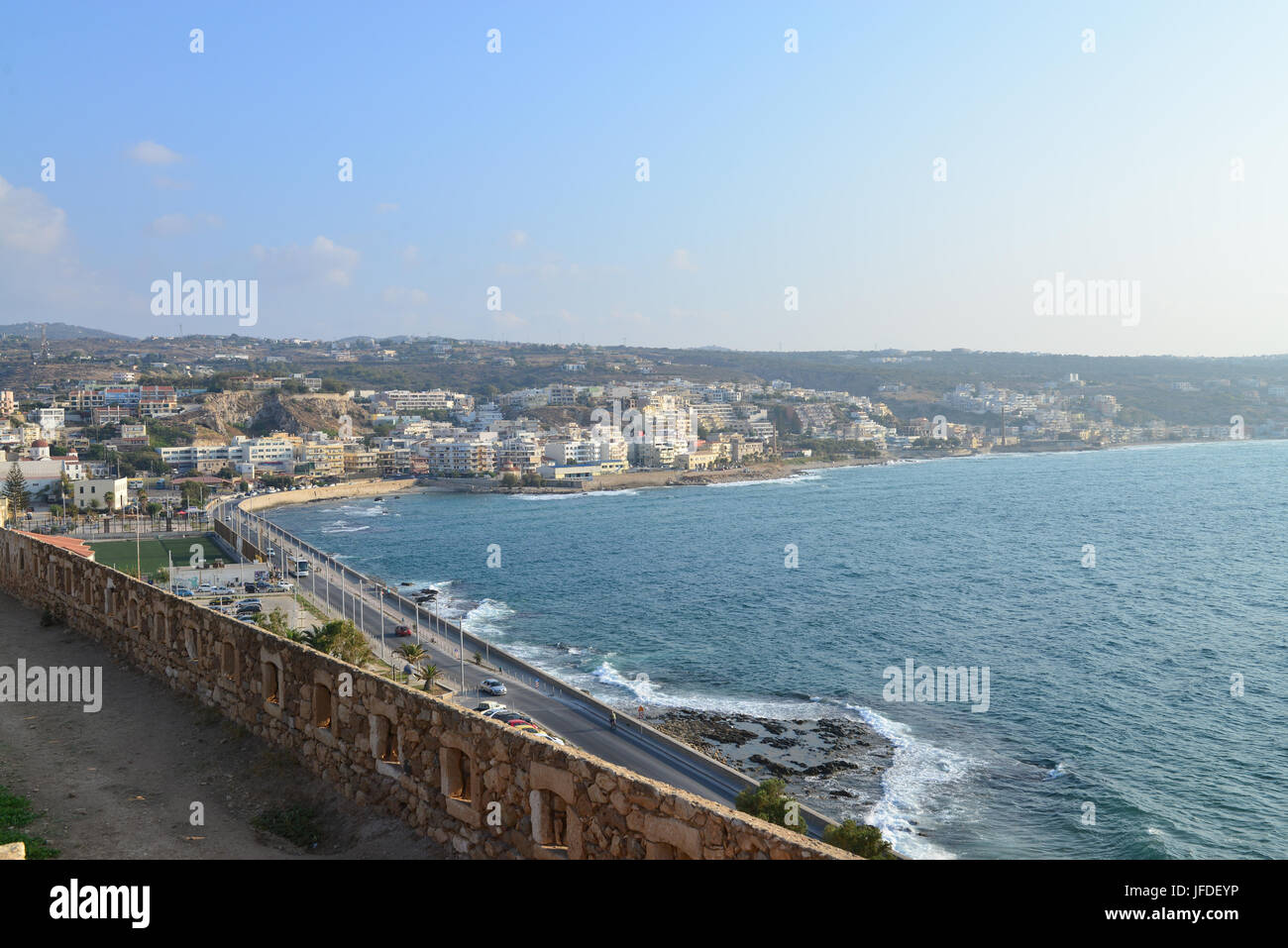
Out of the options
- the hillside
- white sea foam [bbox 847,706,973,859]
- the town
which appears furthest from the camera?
the hillside

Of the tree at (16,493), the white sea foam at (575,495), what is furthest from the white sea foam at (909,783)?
Result: the white sea foam at (575,495)

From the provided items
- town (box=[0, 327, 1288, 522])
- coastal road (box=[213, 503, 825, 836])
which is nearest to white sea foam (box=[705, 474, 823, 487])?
town (box=[0, 327, 1288, 522])

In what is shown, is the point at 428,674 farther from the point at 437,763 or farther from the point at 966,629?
the point at 437,763

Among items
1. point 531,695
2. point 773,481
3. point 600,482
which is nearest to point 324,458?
point 600,482

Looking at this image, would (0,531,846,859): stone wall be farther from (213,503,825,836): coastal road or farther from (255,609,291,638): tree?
(255,609,291,638): tree

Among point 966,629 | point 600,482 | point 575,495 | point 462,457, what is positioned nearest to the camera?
point 966,629

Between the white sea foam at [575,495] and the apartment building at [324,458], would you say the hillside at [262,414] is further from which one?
the white sea foam at [575,495]
